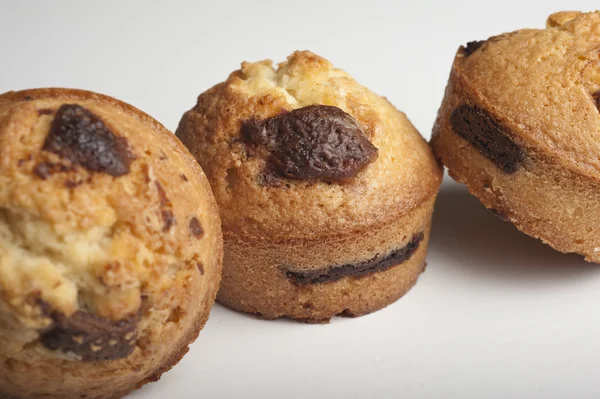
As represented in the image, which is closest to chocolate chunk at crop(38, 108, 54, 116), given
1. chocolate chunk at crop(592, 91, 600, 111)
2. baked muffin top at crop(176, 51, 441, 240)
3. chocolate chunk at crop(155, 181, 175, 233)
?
chocolate chunk at crop(155, 181, 175, 233)

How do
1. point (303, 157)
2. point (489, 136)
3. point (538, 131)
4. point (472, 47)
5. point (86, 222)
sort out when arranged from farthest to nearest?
point (472, 47)
point (489, 136)
point (538, 131)
point (303, 157)
point (86, 222)

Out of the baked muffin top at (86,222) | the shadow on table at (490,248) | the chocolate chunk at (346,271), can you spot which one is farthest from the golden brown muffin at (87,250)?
the shadow on table at (490,248)

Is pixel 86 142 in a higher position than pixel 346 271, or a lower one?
higher

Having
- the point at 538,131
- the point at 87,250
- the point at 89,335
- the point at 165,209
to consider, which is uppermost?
the point at 538,131

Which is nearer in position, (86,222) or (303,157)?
(86,222)

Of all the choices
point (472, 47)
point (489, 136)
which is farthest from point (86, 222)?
point (472, 47)

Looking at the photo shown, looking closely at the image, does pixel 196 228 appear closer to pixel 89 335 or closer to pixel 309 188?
pixel 89 335

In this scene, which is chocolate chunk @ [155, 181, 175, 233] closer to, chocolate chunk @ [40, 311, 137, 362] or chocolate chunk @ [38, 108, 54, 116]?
chocolate chunk @ [40, 311, 137, 362]

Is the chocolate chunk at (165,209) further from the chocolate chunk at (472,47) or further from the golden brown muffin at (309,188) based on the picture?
the chocolate chunk at (472,47)
